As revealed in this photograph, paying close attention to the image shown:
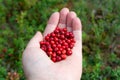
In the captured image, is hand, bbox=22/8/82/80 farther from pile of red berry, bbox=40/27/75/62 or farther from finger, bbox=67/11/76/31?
finger, bbox=67/11/76/31

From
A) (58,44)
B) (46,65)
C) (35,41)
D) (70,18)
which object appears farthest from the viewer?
(70,18)

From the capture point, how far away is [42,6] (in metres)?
5.19

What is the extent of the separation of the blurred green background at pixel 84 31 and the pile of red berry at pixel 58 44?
2.37ft

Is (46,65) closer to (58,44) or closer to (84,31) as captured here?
(58,44)

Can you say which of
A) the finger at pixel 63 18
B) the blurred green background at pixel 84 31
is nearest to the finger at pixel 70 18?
the finger at pixel 63 18

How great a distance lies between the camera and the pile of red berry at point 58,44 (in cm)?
349

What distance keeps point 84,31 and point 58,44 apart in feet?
4.55

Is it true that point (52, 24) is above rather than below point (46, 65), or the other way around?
above

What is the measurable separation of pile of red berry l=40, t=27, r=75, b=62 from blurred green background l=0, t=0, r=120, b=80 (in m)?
0.72

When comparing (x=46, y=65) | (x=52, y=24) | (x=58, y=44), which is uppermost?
(x=52, y=24)

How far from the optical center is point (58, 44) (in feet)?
12.1

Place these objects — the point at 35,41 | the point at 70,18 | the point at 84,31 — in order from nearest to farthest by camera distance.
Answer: the point at 35,41, the point at 70,18, the point at 84,31

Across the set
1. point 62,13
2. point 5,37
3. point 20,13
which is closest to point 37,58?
point 62,13

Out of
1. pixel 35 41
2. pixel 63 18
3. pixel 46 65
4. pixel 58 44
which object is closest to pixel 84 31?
pixel 63 18
